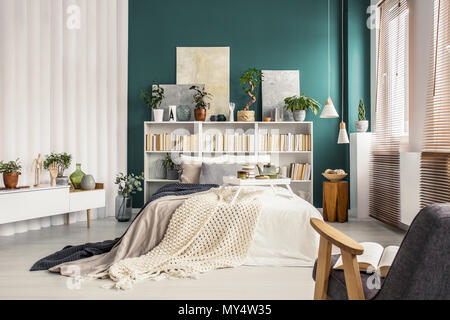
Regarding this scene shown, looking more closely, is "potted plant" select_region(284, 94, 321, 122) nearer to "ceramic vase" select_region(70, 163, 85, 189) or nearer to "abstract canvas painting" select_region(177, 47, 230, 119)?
"abstract canvas painting" select_region(177, 47, 230, 119)

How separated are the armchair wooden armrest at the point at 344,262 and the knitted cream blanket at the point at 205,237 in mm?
1293

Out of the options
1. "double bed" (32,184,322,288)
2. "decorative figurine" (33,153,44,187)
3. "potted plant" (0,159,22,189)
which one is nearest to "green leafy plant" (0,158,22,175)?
"potted plant" (0,159,22,189)

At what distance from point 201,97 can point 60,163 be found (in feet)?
6.68

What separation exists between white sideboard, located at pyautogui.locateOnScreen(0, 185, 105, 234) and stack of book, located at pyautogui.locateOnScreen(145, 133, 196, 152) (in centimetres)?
96

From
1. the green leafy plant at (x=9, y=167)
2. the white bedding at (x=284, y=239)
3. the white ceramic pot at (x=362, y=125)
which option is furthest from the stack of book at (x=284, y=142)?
the green leafy plant at (x=9, y=167)

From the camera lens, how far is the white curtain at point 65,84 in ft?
A: 13.7

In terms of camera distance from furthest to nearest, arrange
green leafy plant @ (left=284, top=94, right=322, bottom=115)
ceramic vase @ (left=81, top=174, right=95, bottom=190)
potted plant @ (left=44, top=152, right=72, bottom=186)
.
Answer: green leafy plant @ (left=284, top=94, right=322, bottom=115) < ceramic vase @ (left=81, top=174, right=95, bottom=190) < potted plant @ (left=44, top=152, right=72, bottom=186)

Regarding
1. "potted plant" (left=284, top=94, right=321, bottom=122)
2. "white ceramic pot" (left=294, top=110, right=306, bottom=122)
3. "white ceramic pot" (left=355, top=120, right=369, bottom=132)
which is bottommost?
"white ceramic pot" (left=355, top=120, right=369, bottom=132)

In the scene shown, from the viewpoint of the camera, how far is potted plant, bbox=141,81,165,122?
210 inches

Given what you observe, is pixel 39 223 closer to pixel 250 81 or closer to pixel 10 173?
pixel 10 173

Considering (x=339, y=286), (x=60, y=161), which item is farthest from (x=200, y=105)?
(x=339, y=286)

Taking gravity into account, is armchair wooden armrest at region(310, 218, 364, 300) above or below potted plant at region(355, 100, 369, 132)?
below

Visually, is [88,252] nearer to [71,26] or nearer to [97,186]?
[97,186]

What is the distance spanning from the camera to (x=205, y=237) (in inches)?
118
